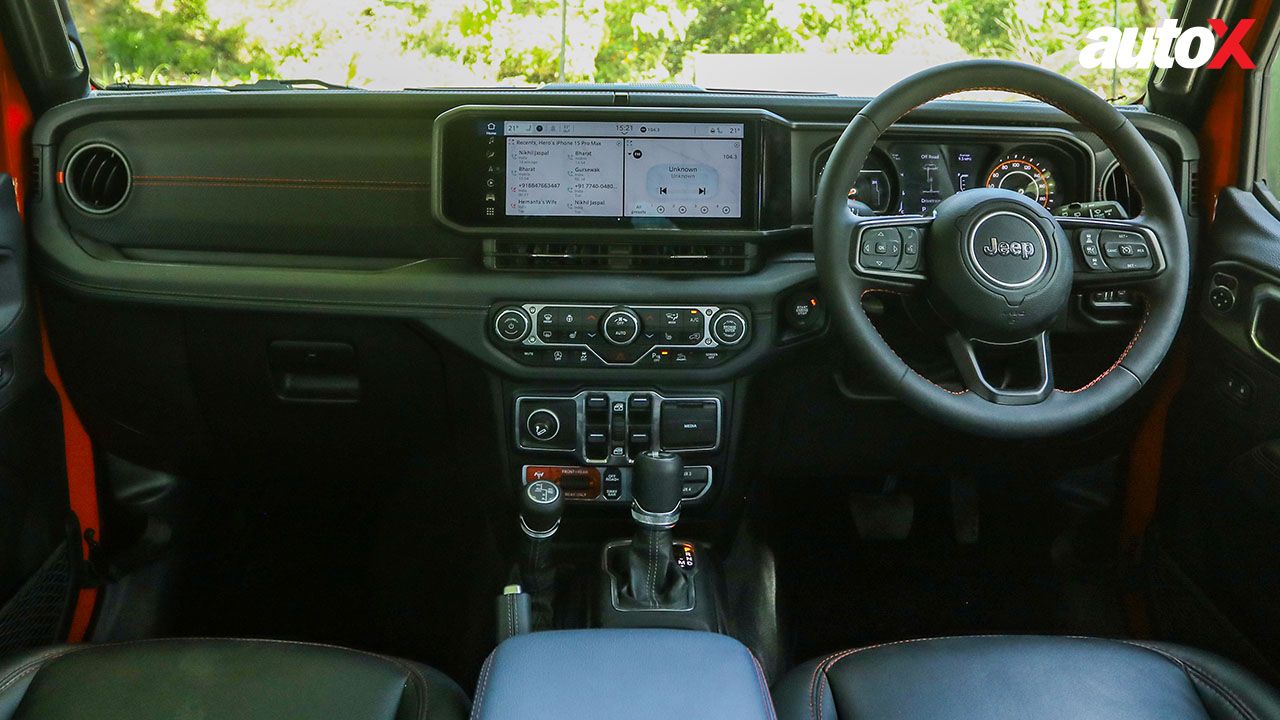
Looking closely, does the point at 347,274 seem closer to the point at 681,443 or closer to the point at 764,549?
the point at 681,443

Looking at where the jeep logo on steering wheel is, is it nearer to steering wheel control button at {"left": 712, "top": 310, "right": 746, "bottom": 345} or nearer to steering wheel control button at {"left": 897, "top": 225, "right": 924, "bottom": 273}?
steering wheel control button at {"left": 897, "top": 225, "right": 924, "bottom": 273}

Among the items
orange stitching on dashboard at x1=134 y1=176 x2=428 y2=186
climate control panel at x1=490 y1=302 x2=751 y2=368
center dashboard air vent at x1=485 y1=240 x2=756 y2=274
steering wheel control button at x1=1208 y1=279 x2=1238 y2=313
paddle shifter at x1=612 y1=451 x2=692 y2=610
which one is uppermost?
orange stitching on dashboard at x1=134 y1=176 x2=428 y2=186

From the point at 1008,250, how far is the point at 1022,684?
625 millimetres

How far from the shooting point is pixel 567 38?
6.63 feet

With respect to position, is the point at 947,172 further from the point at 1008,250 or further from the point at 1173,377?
the point at 1173,377

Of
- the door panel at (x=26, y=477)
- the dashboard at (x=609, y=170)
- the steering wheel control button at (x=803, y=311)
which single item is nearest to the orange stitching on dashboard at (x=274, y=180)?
the dashboard at (x=609, y=170)

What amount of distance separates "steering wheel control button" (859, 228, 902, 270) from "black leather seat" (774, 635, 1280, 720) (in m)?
0.56

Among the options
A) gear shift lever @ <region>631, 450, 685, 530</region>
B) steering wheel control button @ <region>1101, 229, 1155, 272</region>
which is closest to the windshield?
steering wheel control button @ <region>1101, 229, 1155, 272</region>

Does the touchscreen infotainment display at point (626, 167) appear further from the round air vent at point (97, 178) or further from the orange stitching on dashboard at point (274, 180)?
the round air vent at point (97, 178)

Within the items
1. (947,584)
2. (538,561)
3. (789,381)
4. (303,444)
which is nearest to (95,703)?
(538,561)

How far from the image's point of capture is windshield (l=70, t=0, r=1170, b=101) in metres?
2.02

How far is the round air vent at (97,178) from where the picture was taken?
203 centimetres

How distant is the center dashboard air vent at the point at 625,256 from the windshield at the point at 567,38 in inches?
13.7

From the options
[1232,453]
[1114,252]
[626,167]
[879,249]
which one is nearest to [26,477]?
[626,167]
